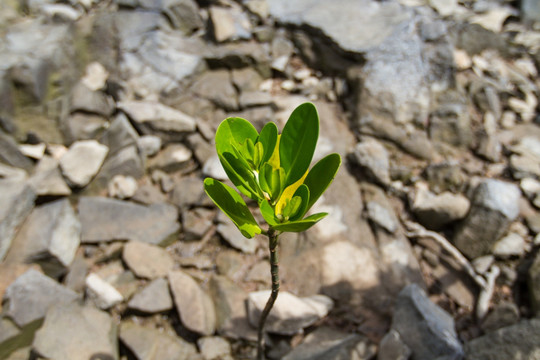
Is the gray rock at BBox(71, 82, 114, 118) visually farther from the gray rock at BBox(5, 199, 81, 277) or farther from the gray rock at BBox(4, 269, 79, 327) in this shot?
the gray rock at BBox(4, 269, 79, 327)

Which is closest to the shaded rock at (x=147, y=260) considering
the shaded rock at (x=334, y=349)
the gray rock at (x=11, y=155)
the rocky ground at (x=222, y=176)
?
the rocky ground at (x=222, y=176)

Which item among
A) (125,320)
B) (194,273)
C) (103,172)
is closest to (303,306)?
(194,273)

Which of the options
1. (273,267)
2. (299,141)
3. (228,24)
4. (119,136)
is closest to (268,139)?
(299,141)

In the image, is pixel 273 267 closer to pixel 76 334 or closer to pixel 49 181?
pixel 76 334

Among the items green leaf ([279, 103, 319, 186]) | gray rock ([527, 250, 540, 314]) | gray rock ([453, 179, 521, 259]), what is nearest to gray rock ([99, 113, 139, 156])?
green leaf ([279, 103, 319, 186])

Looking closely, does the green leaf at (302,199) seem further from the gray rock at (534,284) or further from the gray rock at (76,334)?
the gray rock at (534,284)
